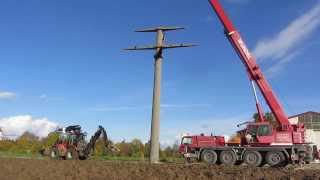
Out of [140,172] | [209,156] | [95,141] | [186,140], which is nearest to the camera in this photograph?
[140,172]

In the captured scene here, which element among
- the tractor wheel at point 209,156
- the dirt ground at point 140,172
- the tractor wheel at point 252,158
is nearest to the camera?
the dirt ground at point 140,172

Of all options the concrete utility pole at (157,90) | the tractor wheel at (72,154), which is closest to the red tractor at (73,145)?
the tractor wheel at (72,154)

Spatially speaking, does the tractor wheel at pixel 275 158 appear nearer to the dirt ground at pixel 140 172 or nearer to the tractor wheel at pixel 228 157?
the tractor wheel at pixel 228 157

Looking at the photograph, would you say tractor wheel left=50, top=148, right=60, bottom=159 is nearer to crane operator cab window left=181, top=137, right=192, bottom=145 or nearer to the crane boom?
crane operator cab window left=181, top=137, right=192, bottom=145

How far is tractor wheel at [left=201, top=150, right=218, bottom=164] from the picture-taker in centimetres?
2958

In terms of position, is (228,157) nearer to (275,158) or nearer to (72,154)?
(275,158)

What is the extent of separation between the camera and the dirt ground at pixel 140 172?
19500mm

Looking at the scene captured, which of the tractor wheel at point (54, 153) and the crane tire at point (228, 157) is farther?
the tractor wheel at point (54, 153)

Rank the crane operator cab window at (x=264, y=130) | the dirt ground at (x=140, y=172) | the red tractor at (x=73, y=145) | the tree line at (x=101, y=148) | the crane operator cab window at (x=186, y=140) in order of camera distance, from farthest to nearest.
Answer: the tree line at (x=101, y=148) → the red tractor at (x=73, y=145) → the crane operator cab window at (x=186, y=140) → the crane operator cab window at (x=264, y=130) → the dirt ground at (x=140, y=172)

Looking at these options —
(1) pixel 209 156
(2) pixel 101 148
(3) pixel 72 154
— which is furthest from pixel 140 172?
(2) pixel 101 148

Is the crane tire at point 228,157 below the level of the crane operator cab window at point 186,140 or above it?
below

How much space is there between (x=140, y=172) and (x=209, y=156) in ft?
27.7

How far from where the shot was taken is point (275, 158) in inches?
1094

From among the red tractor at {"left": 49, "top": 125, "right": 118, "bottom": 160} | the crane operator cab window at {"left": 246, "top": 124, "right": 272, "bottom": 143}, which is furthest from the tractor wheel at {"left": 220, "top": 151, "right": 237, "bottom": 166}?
the red tractor at {"left": 49, "top": 125, "right": 118, "bottom": 160}
